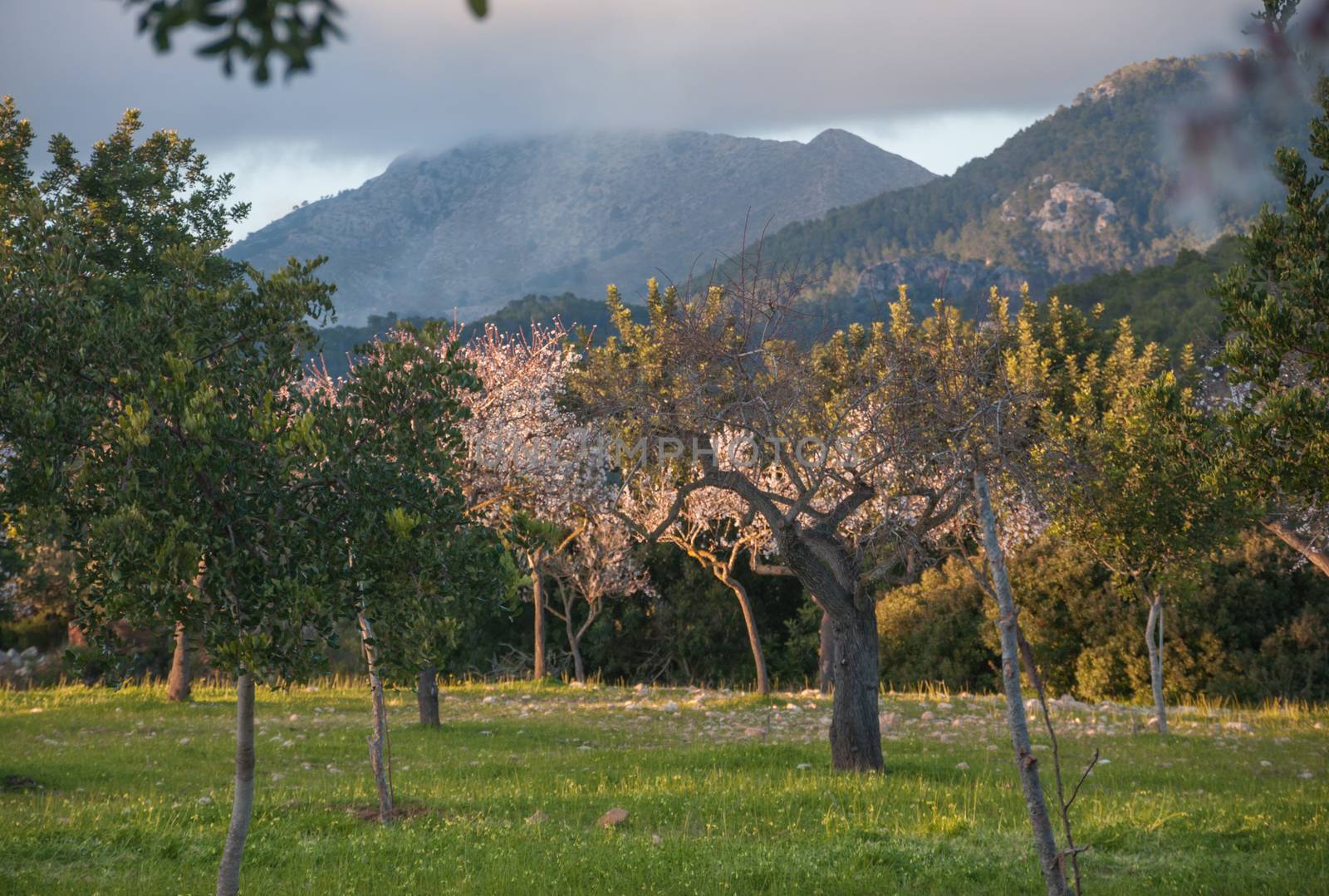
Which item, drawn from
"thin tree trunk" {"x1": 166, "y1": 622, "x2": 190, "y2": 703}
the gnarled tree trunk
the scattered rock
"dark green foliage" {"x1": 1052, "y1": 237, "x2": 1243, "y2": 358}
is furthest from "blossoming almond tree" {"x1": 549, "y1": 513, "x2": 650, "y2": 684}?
the scattered rock

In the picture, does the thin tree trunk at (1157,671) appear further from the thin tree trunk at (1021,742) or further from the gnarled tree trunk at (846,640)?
the thin tree trunk at (1021,742)

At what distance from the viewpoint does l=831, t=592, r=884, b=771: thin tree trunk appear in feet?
43.6

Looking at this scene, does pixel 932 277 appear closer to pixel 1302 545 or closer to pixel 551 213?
pixel 1302 545

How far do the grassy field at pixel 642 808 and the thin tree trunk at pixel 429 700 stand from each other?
35 cm

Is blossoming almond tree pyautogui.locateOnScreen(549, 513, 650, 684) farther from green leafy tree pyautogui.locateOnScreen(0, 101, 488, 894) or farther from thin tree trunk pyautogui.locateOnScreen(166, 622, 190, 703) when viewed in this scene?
green leafy tree pyautogui.locateOnScreen(0, 101, 488, 894)

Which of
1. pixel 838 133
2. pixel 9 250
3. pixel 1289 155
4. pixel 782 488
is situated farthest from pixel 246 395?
pixel 838 133

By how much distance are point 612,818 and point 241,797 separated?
4130 mm

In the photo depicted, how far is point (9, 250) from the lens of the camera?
21.1 ft

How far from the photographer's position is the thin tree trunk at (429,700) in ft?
62.3

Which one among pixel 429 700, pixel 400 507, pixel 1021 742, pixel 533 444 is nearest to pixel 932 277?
pixel 533 444

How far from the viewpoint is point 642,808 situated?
10.6 metres

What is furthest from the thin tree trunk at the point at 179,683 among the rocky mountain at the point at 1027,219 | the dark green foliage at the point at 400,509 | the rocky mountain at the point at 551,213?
the rocky mountain at the point at 551,213

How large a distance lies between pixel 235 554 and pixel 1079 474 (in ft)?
41.5

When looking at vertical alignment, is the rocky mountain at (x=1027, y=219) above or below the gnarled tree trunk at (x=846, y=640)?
above
